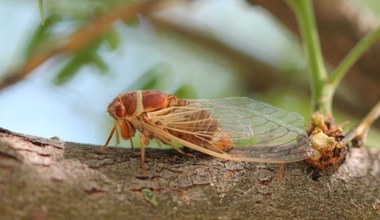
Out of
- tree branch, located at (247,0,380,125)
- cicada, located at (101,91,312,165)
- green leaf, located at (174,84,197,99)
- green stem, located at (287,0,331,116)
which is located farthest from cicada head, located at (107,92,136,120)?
tree branch, located at (247,0,380,125)

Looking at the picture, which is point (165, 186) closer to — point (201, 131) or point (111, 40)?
point (201, 131)

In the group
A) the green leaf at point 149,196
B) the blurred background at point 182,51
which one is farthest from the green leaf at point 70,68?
the green leaf at point 149,196

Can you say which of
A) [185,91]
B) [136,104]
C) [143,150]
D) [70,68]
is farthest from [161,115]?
[70,68]

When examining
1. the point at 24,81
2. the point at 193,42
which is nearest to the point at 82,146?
the point at 24,81

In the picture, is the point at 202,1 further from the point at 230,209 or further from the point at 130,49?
the point at 230,209

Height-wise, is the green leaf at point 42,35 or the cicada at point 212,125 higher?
the green leaf at point 42,35

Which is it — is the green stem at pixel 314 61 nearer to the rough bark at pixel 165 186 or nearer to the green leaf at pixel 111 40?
the rough bark at pixel 165 186

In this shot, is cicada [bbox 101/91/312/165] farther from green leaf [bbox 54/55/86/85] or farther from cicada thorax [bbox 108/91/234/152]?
green leaf [bbox 54/55/86/85]
